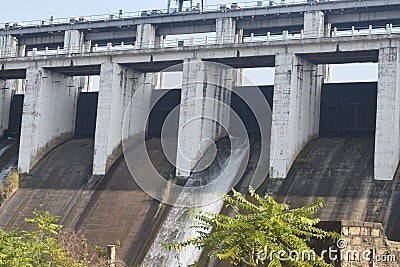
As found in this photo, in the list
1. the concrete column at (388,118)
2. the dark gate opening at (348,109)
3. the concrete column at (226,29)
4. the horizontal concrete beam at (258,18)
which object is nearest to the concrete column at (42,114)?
the horizontal concrete beam at (258,18)

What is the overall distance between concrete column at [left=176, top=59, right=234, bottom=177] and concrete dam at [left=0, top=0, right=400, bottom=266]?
6cm

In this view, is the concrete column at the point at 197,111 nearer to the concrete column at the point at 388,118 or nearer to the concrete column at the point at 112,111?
the concrete column at the point at 112,111

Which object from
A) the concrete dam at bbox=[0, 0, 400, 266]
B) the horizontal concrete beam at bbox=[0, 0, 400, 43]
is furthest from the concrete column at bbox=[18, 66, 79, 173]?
the horizontal concrete beam at bbox=[0, 0, 400, 43]

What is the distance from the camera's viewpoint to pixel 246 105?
43438mm

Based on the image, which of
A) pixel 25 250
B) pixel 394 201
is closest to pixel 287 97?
pixel 394 201

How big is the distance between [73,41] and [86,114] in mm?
6410

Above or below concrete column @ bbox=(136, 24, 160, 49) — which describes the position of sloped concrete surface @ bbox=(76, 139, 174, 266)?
below

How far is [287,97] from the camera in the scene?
36.6m

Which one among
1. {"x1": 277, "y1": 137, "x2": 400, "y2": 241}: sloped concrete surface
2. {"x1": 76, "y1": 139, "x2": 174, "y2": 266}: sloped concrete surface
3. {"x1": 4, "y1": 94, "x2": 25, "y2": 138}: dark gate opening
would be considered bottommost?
{"x1": 76, "y1": 139, "x2": 174, "y2": 266}: sloped concrete surface

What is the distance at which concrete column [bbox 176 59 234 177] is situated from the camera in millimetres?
39125

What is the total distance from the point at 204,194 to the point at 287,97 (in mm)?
6192

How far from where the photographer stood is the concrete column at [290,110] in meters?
36.2

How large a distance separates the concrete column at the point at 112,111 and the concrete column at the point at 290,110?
32.2ft

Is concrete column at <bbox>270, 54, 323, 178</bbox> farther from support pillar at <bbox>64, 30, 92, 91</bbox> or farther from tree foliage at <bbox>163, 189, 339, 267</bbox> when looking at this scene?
support pillar at <bbox>64, 30, 92, 91</bbox>
